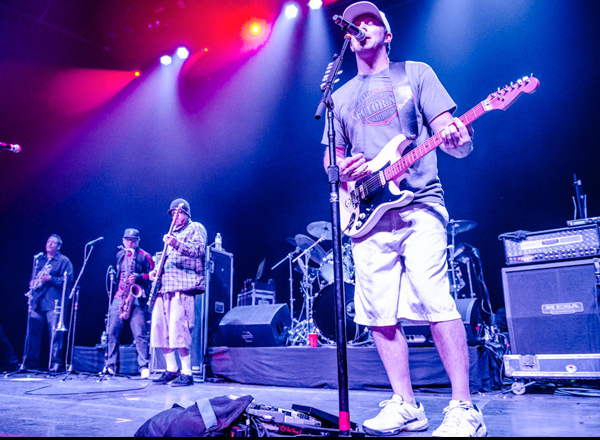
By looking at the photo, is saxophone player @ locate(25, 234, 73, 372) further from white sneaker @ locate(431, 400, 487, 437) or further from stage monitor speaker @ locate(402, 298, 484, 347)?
white sneaker @ locate(431, 400, 487, 437)

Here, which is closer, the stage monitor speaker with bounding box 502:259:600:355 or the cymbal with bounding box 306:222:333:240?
the stage monitor speaker with bounding box 502:259:600:355

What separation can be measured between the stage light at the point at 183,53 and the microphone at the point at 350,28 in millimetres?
7419

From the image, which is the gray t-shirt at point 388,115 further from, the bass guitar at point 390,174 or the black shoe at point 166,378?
the black shoe at point 166,378

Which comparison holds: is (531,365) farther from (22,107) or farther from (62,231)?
(22,107)

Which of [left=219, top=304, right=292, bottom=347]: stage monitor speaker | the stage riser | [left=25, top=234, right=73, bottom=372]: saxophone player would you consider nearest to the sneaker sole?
the stage riser

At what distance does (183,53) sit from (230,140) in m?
2.08

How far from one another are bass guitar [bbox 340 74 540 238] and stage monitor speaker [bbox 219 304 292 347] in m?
3.24

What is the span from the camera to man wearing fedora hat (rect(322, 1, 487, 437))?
2.10 meters

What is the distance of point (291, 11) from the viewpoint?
25.9 feet

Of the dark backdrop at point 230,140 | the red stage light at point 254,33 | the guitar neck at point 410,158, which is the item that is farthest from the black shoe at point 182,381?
the red stage light at point 254,33

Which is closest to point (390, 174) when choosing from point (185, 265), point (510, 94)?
→ point (510, 94)


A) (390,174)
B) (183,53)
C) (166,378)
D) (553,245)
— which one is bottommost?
(166,378)

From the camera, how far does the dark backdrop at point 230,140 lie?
674cm

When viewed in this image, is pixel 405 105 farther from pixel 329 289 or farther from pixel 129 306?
pixel 129 306
